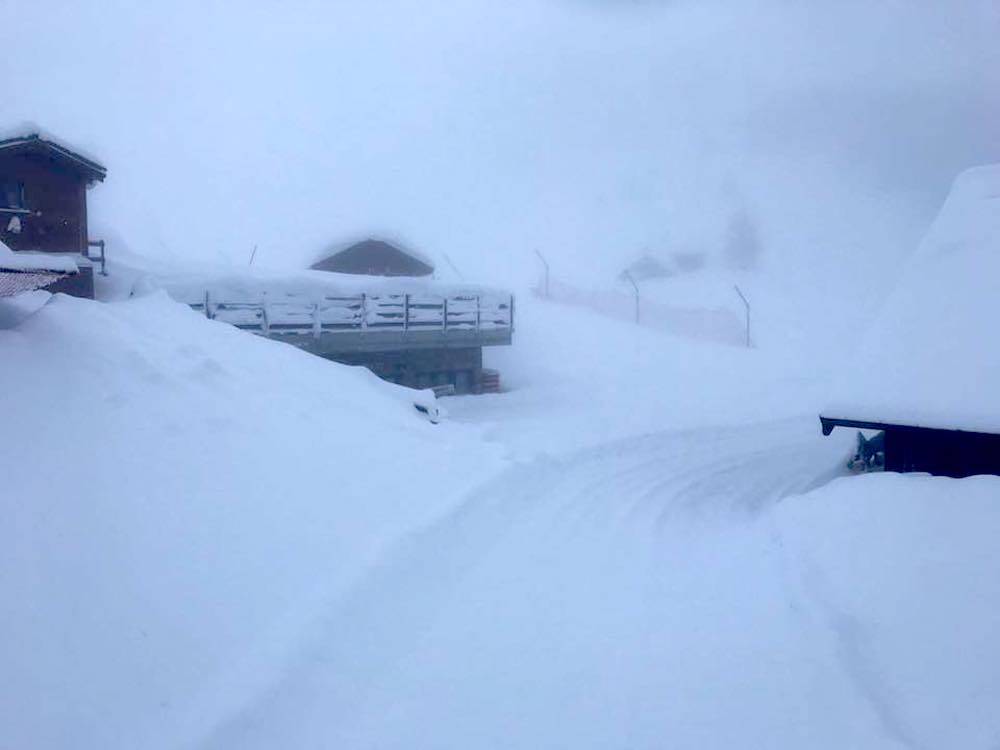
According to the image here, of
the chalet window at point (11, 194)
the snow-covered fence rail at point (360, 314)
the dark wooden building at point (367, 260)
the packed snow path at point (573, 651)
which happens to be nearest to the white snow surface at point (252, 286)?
the snow-covered fence rail at point (360, 314)

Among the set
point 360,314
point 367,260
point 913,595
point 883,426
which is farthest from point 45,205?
point 913,595

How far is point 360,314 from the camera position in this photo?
2130cm

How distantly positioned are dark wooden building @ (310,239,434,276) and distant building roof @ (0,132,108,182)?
38.6 feet

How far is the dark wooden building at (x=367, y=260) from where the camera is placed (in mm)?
32281

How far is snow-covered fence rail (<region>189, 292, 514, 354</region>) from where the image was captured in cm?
1973

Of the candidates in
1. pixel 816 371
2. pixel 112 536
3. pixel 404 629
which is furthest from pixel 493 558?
pixel 816 371

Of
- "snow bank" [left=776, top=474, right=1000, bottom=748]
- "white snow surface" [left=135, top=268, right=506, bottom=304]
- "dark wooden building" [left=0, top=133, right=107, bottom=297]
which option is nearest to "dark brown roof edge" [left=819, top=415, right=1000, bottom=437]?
"snow bank" [left=776, top=474, right=1000, bottom=748]

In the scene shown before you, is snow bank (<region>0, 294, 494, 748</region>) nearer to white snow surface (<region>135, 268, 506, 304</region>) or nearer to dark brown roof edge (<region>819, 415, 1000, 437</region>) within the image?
dark brown roof edge (<region>819, 415, 1000, 437</region>)

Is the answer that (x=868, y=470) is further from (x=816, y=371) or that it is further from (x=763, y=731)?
(x=816, y=371)

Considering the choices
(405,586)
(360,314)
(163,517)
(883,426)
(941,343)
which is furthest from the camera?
(360,314)

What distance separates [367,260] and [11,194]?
14.0 m

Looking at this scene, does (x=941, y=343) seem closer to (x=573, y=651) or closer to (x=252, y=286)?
(x=573, y=651)

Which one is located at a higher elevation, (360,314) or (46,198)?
(46,198)

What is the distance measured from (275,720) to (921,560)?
259 inches
